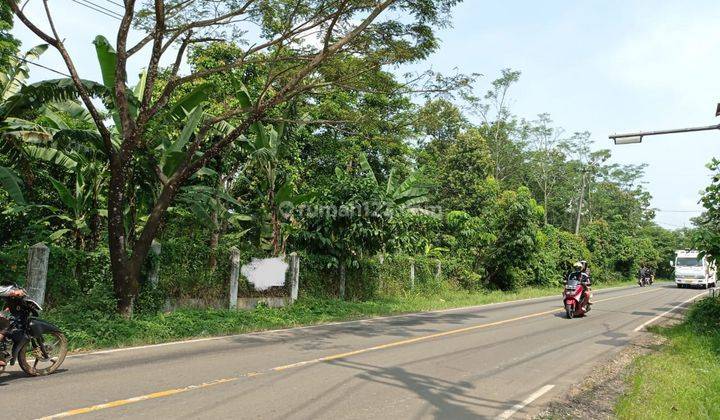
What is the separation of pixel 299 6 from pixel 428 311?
33.6 ft

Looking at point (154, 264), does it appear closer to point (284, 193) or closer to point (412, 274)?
point (284, 193)

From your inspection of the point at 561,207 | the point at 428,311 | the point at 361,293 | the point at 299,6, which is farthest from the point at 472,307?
the point at 561,207

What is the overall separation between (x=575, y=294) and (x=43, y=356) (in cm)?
1407

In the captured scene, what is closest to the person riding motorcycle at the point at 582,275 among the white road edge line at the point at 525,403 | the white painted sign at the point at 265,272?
the white painted sign at the point at 265,272

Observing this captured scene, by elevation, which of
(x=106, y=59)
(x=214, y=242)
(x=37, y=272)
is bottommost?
(x=37, y=272)

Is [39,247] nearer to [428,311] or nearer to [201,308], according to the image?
[201,308]

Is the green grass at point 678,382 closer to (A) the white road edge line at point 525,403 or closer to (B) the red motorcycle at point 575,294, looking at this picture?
(A) the white road edge line at point 525,403

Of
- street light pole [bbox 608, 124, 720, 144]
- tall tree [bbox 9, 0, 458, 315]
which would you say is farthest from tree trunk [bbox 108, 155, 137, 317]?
street light pole [bbox 608, 124, 720, 144]

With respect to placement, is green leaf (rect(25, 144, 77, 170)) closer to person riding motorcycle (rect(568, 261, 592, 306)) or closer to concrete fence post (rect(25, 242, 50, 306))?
concrete fence post (rect(25, 242, 50, 306))

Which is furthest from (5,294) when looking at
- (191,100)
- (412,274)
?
(412,274)

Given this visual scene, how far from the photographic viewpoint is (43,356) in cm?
649

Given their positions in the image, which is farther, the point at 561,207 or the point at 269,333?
the point at 561,207

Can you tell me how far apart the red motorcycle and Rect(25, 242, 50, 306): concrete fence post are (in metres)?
14.0

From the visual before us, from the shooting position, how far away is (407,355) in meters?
8.55
